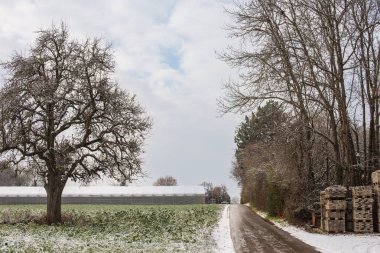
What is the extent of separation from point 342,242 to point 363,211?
3.58 metres

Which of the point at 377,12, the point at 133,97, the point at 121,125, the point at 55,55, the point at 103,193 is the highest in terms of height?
the point at 377,12

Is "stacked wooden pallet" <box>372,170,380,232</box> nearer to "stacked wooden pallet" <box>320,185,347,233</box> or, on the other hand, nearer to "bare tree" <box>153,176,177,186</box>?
"stacked wooden pallet" <box>320,185,347,233</box>

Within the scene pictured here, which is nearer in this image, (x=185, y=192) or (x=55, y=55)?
(x=55, y=55)

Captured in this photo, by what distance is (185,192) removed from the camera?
94.1 m

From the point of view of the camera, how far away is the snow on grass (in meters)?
15.0

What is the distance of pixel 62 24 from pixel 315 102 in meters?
14.6

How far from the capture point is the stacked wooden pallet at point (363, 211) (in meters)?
19.8

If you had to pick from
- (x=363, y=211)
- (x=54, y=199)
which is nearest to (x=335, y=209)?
(x=363, y=211)

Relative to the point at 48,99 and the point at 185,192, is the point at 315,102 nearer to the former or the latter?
the point at 48,99

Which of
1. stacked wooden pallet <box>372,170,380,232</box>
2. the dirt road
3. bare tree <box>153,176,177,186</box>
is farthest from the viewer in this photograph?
bare tree <box>153,176,177,186</box>

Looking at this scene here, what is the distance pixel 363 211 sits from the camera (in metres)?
20.0

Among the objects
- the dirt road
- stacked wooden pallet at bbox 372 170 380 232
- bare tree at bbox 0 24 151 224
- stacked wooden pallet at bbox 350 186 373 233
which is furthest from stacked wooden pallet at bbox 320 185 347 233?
bare tree at bbox 0 24 151 224

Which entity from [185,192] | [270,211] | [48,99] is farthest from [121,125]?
[185,192]

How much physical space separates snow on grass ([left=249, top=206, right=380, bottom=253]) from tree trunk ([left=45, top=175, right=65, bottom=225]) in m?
12.6
